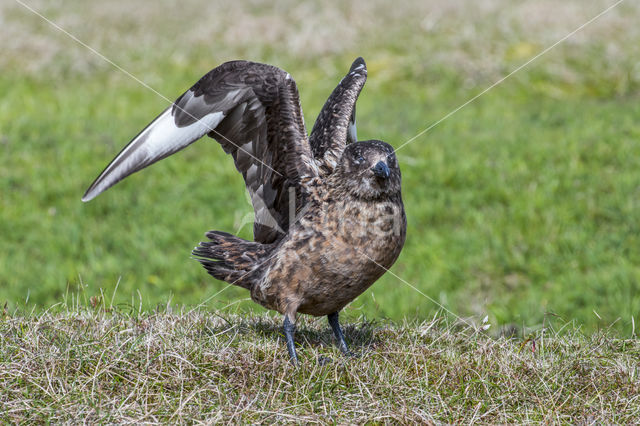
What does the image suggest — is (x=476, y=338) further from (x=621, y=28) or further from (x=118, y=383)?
(x=621, y=28)

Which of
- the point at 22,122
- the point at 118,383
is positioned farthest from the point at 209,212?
the point at 118,383

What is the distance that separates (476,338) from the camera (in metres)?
3.78

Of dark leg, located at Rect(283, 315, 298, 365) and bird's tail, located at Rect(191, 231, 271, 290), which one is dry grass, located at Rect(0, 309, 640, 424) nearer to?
dark leg, located at Rect(283, 315, 298, 365)

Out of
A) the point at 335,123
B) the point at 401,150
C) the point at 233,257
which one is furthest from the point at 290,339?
the point at 401,150

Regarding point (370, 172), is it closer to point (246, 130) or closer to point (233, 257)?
point (246, 130)

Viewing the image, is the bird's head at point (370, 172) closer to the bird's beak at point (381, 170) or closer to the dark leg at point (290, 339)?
the bird's beak at point (381, 170)

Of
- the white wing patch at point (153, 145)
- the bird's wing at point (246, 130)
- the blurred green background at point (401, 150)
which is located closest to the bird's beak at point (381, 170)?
the bird's wing at point (246, 130)

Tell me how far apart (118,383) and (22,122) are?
24.2 ft

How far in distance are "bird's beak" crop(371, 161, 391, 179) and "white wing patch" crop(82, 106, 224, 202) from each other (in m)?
0.86

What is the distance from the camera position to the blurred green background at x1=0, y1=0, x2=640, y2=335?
21.7 feet

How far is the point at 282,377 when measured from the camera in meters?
3.18

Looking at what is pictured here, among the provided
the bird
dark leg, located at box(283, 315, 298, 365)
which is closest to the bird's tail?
the bird

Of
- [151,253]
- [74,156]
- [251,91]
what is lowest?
[151,253]

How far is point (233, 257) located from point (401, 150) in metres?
5.18
